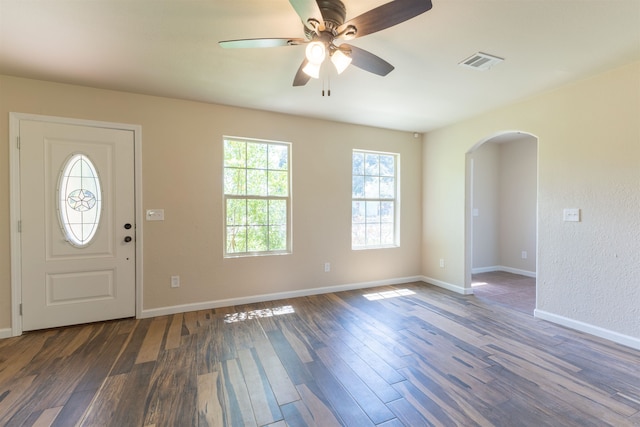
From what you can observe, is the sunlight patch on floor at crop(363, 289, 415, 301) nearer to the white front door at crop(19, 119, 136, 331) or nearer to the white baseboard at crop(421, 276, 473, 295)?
the white baseboard at crop(421, 276, 473, 295)

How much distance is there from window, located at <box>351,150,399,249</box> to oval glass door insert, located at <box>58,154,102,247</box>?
10.7 ft

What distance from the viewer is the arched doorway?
524 cm

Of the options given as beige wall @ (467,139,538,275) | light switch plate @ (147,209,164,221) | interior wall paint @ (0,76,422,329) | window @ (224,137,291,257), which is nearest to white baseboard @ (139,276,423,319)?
interior wall paint @ (0,76,422,329)

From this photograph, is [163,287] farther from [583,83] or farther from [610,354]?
[583,83]

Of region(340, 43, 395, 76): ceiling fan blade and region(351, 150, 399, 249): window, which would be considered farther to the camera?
region(351, 150, 399, 249): window

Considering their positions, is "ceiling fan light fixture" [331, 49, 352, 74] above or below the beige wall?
above

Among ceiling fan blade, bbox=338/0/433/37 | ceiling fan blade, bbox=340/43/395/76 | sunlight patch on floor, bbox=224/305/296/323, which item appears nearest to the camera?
ceiling fan blade, bbox=338/0/433/37

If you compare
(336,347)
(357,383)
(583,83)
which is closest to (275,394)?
(357,383)

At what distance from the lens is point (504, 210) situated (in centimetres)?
570

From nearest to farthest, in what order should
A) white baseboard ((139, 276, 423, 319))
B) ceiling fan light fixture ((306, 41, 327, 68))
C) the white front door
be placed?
ceiling fan light fixture ((306, 41, 327, 68))
the white front door
white baseboard ((139, 276, 423, 319))

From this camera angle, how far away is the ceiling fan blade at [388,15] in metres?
1.37

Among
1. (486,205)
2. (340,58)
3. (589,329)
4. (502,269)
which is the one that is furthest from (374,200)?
(502,269)

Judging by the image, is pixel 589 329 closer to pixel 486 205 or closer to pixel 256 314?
pixel 486 205

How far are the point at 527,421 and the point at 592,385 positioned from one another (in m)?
0.78
